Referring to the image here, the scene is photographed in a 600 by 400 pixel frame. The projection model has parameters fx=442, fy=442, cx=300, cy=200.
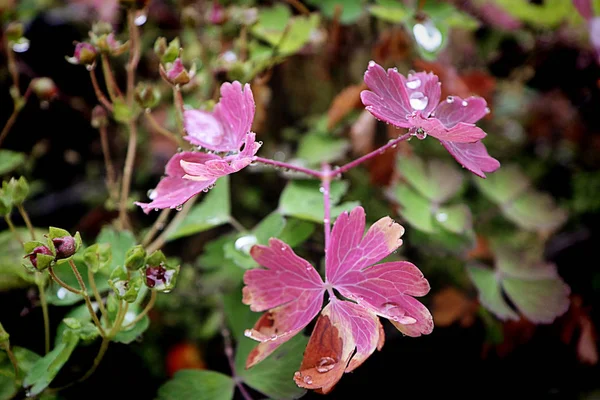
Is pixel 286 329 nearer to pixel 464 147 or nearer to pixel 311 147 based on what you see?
pixel 464 147

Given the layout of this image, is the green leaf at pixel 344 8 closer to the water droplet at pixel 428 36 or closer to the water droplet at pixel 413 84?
the water droplet at pixel 428 36

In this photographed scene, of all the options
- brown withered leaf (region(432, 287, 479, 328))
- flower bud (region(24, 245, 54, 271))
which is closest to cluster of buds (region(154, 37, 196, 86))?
flower bud (region(24, 245, 54, 271))

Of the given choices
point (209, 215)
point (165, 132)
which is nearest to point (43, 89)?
point (165, 132)

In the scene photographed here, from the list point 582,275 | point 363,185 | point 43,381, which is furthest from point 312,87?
point 43,381

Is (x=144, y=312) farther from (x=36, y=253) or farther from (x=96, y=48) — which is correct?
(x=96, y=48)

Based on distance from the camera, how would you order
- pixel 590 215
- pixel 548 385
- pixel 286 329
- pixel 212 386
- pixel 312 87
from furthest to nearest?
pixel 312 87
pixel 590 215
pixel 548 385
pixel 212 386
pixel 286 329
